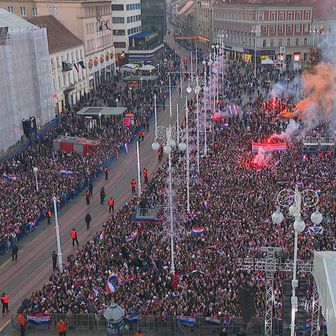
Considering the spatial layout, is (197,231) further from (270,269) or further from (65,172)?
(65,172)

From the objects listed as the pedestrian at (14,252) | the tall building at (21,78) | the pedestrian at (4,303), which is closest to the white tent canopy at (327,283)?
the pedestrian at (4,303)

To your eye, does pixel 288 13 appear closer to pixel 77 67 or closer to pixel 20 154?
pixel 77 67

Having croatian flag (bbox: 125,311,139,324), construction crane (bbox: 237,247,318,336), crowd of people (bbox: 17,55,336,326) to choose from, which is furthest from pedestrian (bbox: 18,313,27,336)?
construction crane (bbox: 237,247,318,336)

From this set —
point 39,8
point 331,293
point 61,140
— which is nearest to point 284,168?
point 61,140

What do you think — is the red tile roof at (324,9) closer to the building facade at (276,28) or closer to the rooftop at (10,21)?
the building facade at (276,28)

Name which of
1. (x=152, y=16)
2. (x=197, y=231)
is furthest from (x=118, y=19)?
(x=197, y=231)

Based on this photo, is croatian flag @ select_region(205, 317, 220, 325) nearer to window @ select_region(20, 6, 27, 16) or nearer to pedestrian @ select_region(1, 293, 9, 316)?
pedestrian @ select_region(1, 293, 9, 316)
